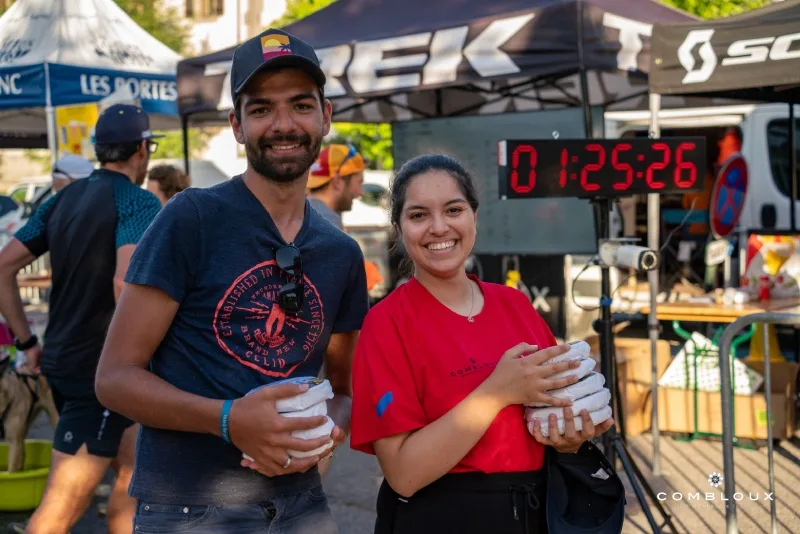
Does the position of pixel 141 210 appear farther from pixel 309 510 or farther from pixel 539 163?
pixel 309 510

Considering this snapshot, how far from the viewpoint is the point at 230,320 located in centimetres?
190

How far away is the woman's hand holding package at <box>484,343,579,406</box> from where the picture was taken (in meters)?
1.95

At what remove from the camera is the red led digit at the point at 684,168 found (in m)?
4.28

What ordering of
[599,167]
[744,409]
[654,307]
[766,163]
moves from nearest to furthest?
[599,167], [654,307], [744,409], [766,163]

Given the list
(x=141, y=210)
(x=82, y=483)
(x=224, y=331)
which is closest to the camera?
(x=224, y=331)

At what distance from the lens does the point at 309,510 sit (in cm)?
206

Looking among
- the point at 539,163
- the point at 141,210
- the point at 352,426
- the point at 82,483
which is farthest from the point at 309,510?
the point at 539,163

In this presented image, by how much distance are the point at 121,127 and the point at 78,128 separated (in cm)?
361

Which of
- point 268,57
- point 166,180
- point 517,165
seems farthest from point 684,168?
point 166,180

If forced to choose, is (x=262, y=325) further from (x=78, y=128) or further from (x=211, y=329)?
(x=78, y=128)

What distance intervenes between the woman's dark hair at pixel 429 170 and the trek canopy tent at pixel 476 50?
125 inches

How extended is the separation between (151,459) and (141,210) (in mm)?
2015

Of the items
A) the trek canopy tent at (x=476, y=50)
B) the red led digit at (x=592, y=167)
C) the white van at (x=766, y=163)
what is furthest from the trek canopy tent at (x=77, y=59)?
the red led digit at (x=592, y=167)

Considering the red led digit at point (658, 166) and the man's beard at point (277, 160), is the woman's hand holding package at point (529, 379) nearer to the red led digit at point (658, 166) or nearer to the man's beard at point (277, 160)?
the man's beard at point (277, 160)
